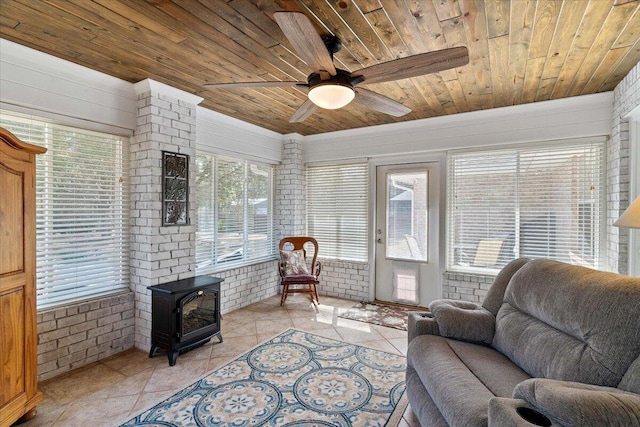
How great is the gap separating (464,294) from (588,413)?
319 centimetres

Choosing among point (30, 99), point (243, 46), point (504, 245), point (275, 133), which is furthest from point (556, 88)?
point (30, 99)

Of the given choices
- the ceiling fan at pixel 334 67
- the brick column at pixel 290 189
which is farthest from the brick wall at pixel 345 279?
the ceiling fan at pixel 334 67

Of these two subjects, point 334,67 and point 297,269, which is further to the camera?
point 297,269

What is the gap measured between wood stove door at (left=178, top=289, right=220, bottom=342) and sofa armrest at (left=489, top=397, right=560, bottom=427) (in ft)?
8.28

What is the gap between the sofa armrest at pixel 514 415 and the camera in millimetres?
1119

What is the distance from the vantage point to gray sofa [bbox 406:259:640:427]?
1.14 meters

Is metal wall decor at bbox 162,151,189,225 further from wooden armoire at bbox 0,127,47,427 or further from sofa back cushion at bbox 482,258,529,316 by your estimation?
sofa back cushion at bbox 482,258,529,316

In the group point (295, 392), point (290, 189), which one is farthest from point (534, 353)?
point (290, 189)

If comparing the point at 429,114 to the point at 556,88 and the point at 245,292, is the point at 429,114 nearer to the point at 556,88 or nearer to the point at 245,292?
the point at 556,88

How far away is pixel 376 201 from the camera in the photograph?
4.81 m

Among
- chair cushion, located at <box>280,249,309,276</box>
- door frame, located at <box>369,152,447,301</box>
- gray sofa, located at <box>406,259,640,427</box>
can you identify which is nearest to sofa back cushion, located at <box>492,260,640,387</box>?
gray sofa, located at <box>406,259,640,427</box>

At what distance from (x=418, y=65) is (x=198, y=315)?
281 cm

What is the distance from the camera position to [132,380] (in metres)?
2.54

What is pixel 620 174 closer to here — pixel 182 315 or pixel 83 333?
pixel 182 315
